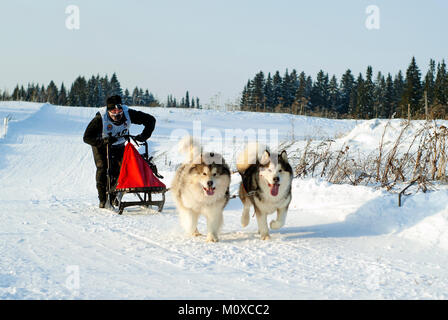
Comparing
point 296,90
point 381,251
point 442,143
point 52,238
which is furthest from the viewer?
point 296,90

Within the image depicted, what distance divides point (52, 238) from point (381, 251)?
3.35 m

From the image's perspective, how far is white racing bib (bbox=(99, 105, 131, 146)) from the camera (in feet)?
21.5

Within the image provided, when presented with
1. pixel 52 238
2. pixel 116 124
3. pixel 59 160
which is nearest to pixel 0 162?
pixel 59 160

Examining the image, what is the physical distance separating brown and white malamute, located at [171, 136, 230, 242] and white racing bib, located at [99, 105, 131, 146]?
1994 millimetres

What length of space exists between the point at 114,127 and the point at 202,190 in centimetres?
259

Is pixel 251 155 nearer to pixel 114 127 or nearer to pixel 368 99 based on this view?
pixel 114 127

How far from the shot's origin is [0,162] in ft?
41.3

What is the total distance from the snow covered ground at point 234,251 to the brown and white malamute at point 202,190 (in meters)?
0.21

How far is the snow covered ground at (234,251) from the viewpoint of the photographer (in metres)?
3.02

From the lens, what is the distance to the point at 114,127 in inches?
262

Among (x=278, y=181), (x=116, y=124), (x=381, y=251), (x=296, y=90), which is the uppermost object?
(x=296, y=90)

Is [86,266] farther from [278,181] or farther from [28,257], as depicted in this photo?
[278,181]

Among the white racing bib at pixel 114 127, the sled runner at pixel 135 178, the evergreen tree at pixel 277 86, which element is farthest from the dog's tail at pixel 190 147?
the evergreen tree at pixel 277 86

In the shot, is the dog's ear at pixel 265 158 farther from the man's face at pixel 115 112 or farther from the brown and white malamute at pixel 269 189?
the man's face at pixel 115 112
